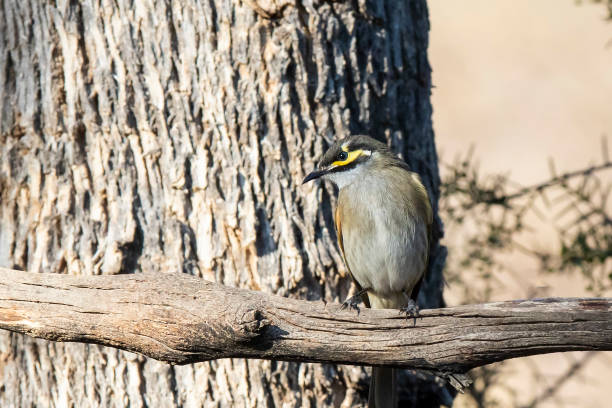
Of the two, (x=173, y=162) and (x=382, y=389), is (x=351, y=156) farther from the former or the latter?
(x=382, y=389)

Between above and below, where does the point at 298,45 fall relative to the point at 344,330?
above

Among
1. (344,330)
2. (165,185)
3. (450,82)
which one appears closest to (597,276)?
(344,330)

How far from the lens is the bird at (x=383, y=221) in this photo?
4.92 meters

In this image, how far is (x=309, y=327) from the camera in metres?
3.77

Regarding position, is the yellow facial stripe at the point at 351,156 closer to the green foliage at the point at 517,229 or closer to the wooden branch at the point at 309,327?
the wooden branch at the point at 309,327

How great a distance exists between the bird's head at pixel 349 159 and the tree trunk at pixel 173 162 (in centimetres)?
13

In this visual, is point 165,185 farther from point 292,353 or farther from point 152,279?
point 292,353

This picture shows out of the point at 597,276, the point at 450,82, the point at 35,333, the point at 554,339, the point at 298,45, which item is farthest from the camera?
the point at 450,82

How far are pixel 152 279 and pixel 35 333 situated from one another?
2.30 ft

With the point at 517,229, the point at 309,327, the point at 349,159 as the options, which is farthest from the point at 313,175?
the point at 517,229

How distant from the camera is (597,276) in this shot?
609 centimetres

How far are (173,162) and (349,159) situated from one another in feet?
3.46

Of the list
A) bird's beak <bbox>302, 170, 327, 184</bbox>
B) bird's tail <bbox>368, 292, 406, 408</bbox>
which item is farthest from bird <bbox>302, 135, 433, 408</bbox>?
bird's tail <bbox>368, 292, 406, 408</bbox>

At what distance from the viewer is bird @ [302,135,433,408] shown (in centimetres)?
492
